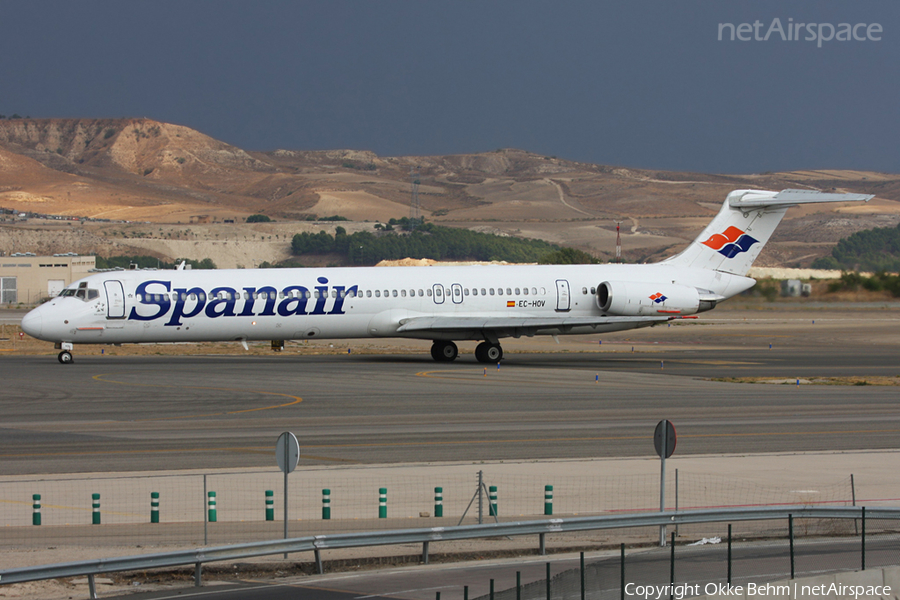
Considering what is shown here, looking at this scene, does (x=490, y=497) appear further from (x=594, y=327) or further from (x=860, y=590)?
(x=594, y=327)

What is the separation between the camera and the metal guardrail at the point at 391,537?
12.2m

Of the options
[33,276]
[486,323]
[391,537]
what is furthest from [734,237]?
[33,276]

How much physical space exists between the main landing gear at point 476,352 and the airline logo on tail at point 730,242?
11562 millimetres

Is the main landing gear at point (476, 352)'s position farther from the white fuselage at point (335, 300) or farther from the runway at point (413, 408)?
the runway at point (413, 408)

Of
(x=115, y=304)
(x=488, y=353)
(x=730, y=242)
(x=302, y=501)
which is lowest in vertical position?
(x=302, y=501)

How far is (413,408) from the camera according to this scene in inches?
1212

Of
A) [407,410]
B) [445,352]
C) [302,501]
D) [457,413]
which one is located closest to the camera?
[302,501]

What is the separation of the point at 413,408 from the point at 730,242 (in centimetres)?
2343

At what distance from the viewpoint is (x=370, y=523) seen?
1681 cm

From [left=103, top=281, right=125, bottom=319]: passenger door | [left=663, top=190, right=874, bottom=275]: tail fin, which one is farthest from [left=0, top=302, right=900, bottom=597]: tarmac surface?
[left=663, top=190, right=874, bottom=275]: tail fin

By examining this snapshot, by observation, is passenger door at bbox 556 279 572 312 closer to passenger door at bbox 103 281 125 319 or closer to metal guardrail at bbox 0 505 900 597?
passenger door at bbox 103 281 125 319
